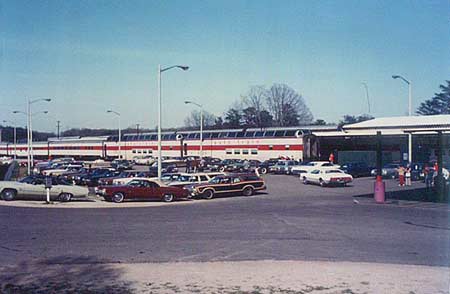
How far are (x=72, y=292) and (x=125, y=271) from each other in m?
1.86

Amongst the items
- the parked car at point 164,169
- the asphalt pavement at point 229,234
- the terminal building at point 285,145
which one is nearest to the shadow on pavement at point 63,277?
the asphalt pavement at point 229,234

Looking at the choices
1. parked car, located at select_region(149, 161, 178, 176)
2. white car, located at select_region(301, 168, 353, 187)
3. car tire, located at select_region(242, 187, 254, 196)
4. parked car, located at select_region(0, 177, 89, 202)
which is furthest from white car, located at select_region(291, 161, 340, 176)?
parked car, located at select_region(0, 177, 89, 202)

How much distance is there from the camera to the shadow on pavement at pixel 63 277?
30.3ft

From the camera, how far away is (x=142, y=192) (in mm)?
28531

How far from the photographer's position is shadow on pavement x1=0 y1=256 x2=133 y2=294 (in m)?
9.23

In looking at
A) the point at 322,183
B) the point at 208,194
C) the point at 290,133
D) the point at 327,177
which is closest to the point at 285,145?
the point at 290,133

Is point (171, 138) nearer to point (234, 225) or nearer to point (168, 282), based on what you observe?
point (234, 225)

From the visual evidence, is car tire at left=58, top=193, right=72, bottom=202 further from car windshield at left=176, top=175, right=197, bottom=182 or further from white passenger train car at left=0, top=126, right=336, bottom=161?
white passenger train car at left=0, top=126, right=336, bottom=161

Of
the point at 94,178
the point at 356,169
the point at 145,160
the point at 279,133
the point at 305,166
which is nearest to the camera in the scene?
the point at 94,178

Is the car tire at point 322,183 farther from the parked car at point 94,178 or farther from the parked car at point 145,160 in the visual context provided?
the parked car at point 145,160

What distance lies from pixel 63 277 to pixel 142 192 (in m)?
18.4

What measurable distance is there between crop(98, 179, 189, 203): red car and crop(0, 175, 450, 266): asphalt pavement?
4.20 metres

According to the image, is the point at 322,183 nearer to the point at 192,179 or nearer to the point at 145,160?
the point at 192,179

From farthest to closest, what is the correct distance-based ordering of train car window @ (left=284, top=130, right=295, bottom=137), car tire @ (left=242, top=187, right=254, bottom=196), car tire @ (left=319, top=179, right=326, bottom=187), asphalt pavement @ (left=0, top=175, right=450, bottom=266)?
train car window @ (left=284, top=130, right=295, bottom=137) < car tire @ (left=319, top=179, right=326, bottom=187) < car tire @ (left=242, top=187, right=254, bottom=196) < asphalt pavement @ (left=0, top=175, right=450, bottom=266)
